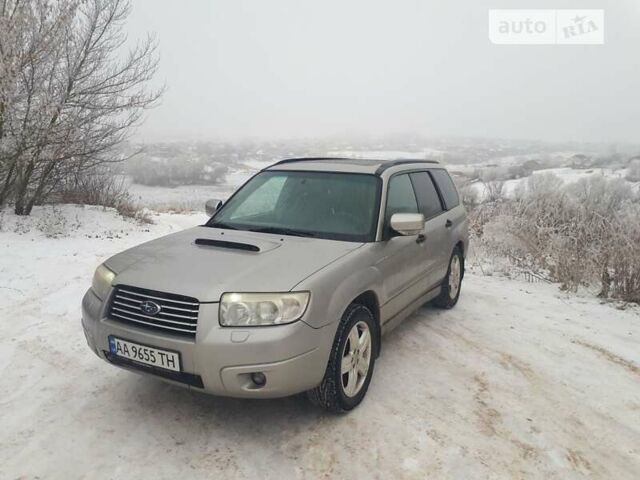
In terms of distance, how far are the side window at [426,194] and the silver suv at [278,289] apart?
21 centimetres

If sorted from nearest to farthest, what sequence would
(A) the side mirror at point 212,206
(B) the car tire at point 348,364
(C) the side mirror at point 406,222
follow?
1. (B) the car tire at point 348,364
2. (C) the side mirror at point 406,222
3. (A) the side mirror at point 212,206

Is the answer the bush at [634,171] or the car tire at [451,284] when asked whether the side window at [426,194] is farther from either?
the bush at [634,171]

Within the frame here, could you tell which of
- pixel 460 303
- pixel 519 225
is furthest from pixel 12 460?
pixel 519 225

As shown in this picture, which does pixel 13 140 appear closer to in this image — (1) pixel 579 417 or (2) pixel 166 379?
(2) pixel 166 379

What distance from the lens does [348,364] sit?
3119mm

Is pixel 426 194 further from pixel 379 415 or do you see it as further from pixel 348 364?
pixel 379 415

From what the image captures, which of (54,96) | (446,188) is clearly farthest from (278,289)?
(54,96)

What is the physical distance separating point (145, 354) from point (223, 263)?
0.69 m

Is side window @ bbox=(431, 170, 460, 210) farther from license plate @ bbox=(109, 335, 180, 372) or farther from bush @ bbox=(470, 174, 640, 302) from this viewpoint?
license plate @ bbox=(109, 335, 180, 372)

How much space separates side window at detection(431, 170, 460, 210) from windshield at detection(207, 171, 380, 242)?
157 centimetres

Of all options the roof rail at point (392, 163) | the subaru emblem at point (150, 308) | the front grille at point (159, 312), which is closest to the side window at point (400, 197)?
the roof rail at point (392, 163)

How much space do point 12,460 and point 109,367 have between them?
111 centimetres

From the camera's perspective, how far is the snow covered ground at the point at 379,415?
2.64 m

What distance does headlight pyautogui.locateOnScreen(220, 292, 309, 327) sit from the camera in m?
2.63
